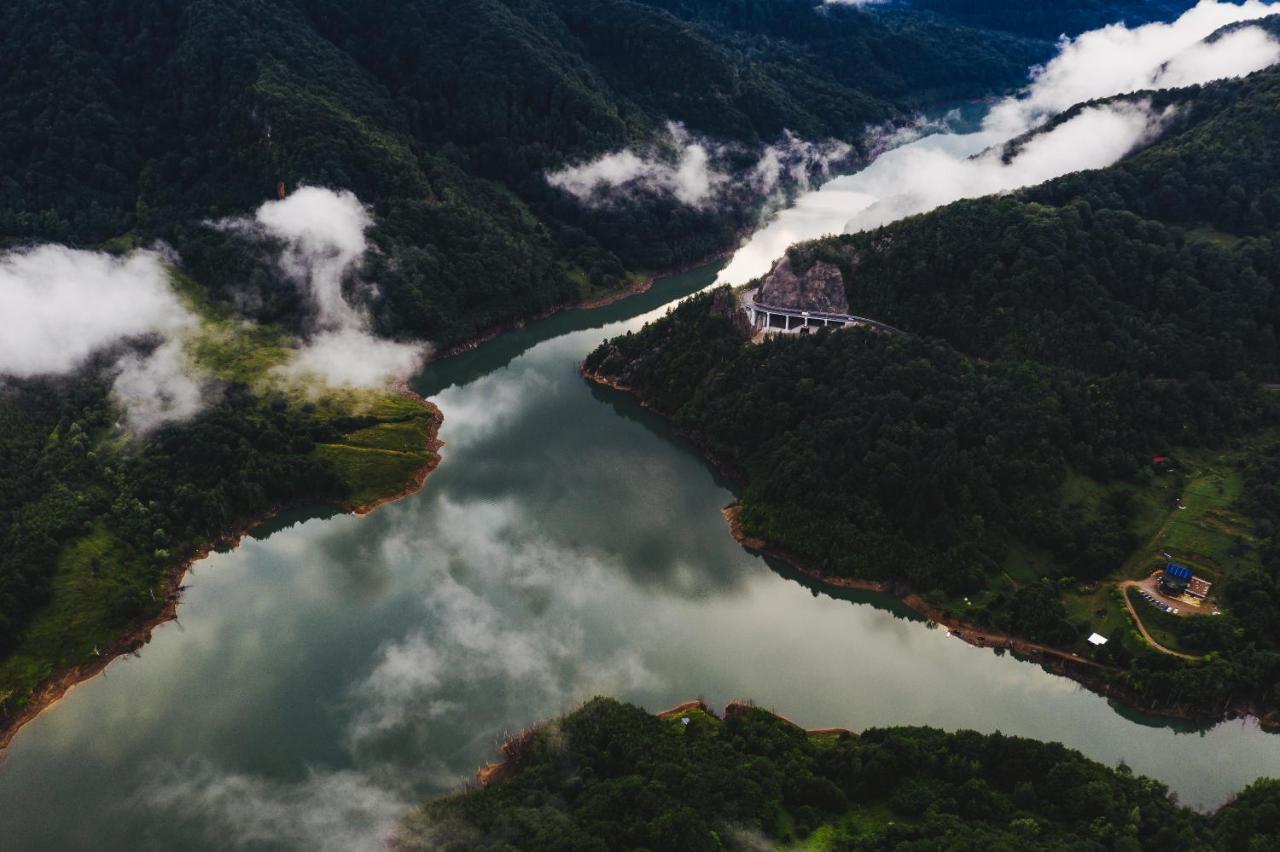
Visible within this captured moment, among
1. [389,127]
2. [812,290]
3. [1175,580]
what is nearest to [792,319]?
[812,290]

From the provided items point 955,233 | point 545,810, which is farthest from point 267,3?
point 545,810

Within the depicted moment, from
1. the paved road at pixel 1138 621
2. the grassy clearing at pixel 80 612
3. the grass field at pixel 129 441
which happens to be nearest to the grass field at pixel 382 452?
the grass field at pixel 129 441

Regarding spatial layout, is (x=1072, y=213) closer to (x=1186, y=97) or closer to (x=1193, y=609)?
(x=1186, y=97)

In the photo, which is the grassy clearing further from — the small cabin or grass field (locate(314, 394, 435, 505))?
the small cabin

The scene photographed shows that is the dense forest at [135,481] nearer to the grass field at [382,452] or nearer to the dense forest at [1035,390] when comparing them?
the grass field at [382,452]

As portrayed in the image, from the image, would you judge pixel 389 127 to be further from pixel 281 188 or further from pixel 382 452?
pixel 382 452

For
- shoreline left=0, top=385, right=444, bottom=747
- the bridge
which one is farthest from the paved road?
shoreline left=0, top=385, right=444, bottom=747

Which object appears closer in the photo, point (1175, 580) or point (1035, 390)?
point (1175, 580)
